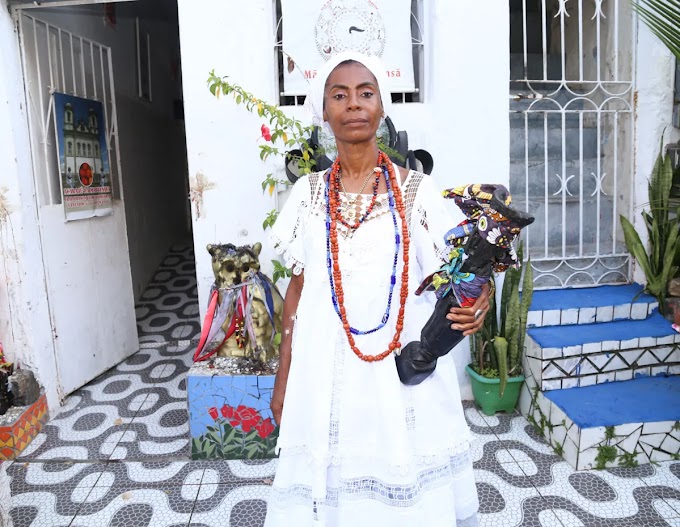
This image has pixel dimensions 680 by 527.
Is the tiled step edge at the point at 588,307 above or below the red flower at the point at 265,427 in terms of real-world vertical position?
above

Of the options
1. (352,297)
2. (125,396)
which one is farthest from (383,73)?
(125,396)

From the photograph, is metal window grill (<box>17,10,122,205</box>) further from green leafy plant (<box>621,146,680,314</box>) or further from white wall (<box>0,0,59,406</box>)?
green leafy plant (<box>621,146,680,314</box>)

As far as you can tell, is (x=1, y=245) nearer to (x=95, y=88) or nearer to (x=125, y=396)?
(x=125, y=396)

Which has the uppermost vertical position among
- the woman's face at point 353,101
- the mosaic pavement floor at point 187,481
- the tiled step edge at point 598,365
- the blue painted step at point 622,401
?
the woman's face at point 353,101

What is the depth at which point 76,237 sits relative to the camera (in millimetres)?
3842

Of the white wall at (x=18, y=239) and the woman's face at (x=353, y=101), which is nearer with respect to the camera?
the woman's face at (x=353, y=101)

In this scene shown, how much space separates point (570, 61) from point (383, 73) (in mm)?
3664

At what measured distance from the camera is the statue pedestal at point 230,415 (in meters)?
2.96

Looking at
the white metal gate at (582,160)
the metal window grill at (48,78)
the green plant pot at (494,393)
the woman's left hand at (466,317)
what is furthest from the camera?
the white metal gate at (582,160)

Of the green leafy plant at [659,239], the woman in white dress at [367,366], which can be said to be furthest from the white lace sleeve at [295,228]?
the green leafy plant at [659,239]

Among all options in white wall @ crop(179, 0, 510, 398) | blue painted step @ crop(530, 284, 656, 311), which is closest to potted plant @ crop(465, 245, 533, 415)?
blue painted step @ crop(530, 284, 656, 311)

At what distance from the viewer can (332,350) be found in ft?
4.96

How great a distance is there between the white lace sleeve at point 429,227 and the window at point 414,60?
2060 mm

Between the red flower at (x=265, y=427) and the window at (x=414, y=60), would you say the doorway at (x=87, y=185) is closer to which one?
the window at (x=414, y=60)
